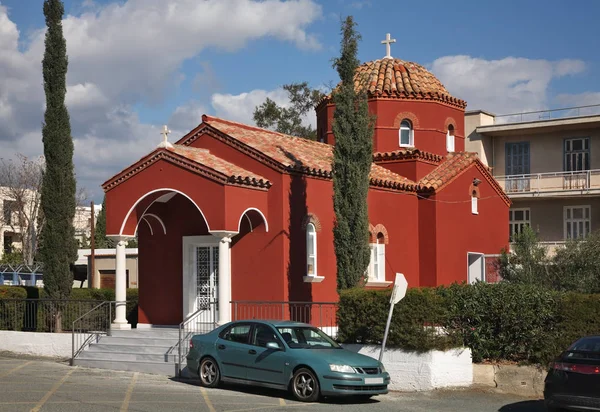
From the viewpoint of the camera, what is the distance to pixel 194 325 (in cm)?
2195

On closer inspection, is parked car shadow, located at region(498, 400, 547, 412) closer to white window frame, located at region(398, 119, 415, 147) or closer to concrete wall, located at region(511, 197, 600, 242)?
white window frame, located at region(398, 119, 415, 147)

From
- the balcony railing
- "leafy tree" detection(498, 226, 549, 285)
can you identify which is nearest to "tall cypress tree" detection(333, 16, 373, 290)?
"leafy tree" detection(498, 226, 549, 285)

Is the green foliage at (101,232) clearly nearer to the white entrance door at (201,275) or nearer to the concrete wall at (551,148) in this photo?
the concrete wall at (551,148)

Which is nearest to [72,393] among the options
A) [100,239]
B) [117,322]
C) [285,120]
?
[117,322]

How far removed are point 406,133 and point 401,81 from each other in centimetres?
188

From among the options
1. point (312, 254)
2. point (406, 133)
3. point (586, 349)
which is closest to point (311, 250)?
point (312, 254)

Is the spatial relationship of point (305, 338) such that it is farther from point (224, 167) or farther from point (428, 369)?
point (224, 167)

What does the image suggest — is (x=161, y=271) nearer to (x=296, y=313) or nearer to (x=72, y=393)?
(x=296, y=313)

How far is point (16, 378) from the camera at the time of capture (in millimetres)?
17156

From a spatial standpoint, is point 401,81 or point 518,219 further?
point 518,219

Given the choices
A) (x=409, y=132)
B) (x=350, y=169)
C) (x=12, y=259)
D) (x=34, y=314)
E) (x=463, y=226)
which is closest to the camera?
(x=350, y=169)

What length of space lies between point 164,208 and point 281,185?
380 cm

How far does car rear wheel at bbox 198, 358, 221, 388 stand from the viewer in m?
16.3

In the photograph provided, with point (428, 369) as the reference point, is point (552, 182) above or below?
above
